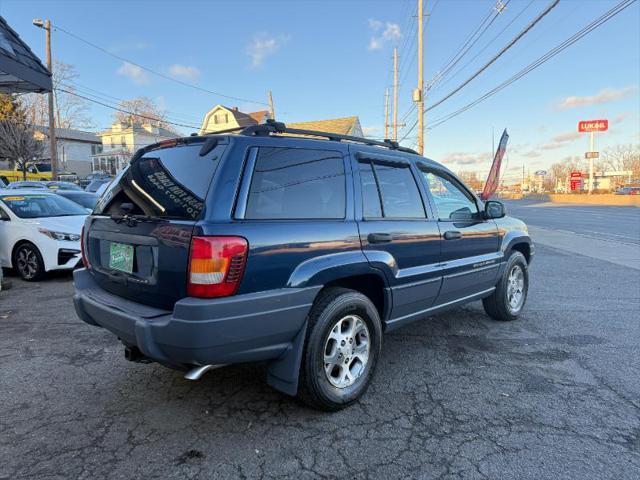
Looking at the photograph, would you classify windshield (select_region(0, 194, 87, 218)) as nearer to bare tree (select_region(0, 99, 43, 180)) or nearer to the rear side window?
the rear side window

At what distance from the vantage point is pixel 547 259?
969 centimetres

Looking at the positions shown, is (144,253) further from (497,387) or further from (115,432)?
(497,387)

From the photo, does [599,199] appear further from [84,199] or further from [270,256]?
[270,256]

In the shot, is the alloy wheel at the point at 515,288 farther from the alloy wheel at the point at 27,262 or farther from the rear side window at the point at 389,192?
the alloy wheel at the point at 27,262

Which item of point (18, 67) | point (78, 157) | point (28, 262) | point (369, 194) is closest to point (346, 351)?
point (369, 194)

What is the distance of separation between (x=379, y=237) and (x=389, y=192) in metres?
0.50

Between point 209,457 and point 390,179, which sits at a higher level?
point 390,179

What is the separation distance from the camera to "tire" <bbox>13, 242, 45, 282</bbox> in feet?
22.7

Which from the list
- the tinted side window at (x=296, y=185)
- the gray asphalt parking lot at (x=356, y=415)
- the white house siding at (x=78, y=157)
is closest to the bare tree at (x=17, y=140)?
the gray asphalt parking lot at (x=356, y=415)

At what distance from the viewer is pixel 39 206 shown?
761cm

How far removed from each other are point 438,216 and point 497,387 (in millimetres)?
1504

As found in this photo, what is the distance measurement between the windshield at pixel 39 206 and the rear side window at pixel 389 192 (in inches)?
256

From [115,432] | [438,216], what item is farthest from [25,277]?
[438,216]

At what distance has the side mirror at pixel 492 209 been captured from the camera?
4441 mm
